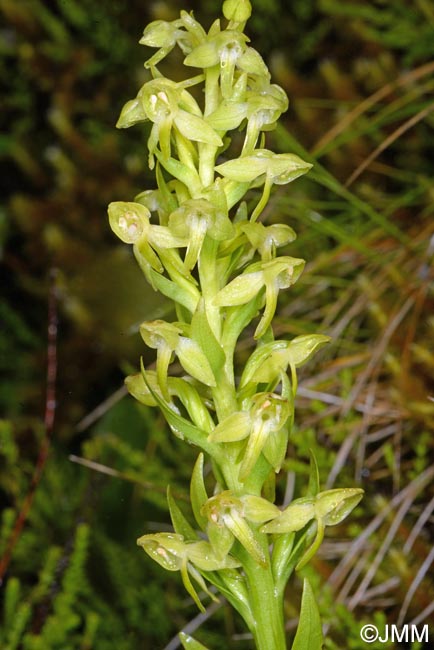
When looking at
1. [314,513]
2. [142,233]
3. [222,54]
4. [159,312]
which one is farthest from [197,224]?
[159,312]

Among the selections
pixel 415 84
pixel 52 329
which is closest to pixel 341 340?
pixel 52 329

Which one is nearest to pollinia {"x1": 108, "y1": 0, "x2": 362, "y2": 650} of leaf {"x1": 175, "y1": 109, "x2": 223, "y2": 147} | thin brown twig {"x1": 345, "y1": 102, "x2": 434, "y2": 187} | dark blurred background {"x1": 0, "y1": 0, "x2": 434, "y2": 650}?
leaf {"x1": 175, "y1": 109, "x2": 223, "y2": 147}

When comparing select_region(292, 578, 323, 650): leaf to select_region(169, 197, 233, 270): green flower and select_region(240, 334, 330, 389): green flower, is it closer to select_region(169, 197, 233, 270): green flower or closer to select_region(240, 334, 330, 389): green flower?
select_region(240, 334, 330, 389): green flower

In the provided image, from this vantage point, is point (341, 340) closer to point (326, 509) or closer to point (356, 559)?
point (356, 559)

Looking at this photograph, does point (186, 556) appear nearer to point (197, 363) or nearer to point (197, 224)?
point (197, 363)

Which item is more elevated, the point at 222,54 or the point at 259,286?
the point at 222,54

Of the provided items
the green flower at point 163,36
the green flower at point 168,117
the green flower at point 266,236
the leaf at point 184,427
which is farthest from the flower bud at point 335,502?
the green flower at point 163,36
